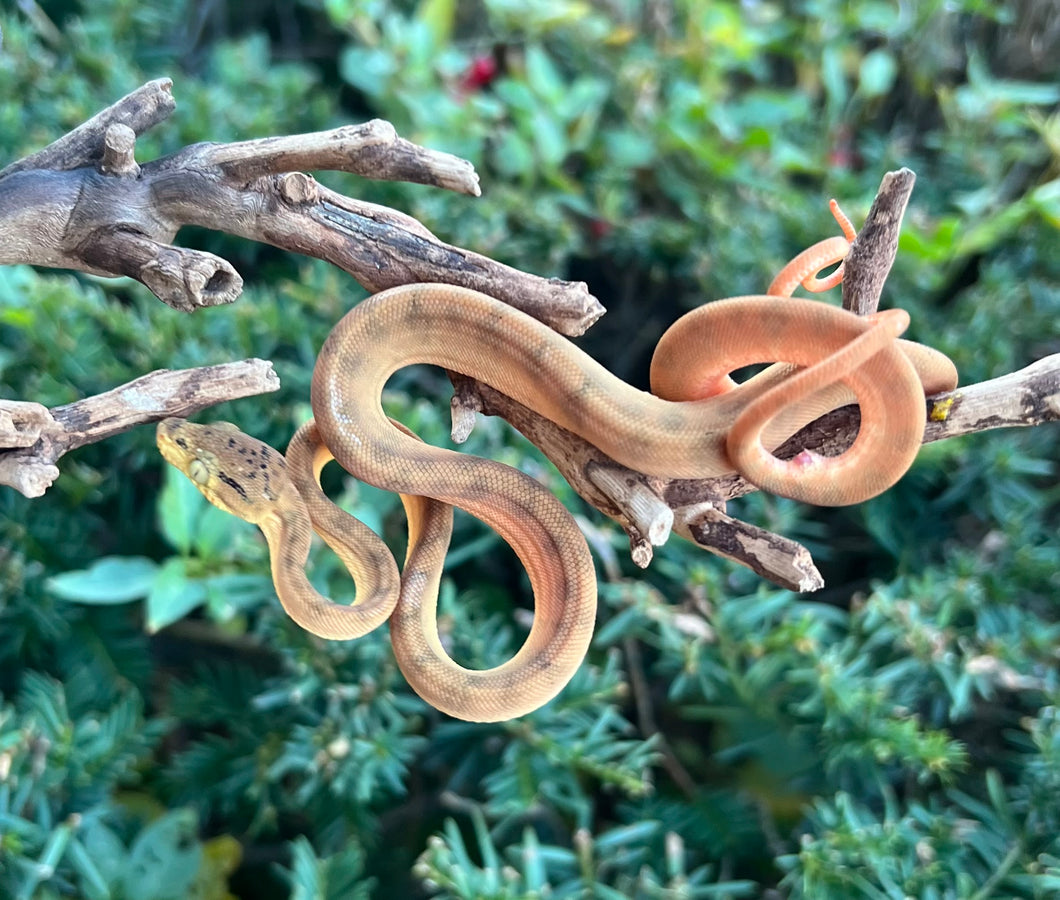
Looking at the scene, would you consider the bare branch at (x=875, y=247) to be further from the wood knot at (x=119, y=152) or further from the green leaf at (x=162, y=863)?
the green leaf at (x=162, y=863)

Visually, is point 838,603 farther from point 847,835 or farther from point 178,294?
point 178,294

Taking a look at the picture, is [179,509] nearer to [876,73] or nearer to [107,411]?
[107,411]

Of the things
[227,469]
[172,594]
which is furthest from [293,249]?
[172,594]

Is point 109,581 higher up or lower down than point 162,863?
higher up

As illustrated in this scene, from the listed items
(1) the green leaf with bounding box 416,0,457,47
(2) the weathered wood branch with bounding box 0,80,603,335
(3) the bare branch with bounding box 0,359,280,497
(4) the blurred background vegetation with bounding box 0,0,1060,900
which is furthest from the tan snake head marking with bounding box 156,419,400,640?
(1) the green leaf with bounding box 416,0,457,47

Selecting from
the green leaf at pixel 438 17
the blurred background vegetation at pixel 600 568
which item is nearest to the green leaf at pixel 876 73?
the blurred background vegetation at pixel 600 568

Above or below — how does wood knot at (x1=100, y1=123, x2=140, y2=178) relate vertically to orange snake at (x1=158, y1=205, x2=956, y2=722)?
above

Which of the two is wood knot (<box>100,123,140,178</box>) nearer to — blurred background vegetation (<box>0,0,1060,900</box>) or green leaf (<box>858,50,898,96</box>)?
blurred background vegetation (<box>0,0,1060,900</box>)
